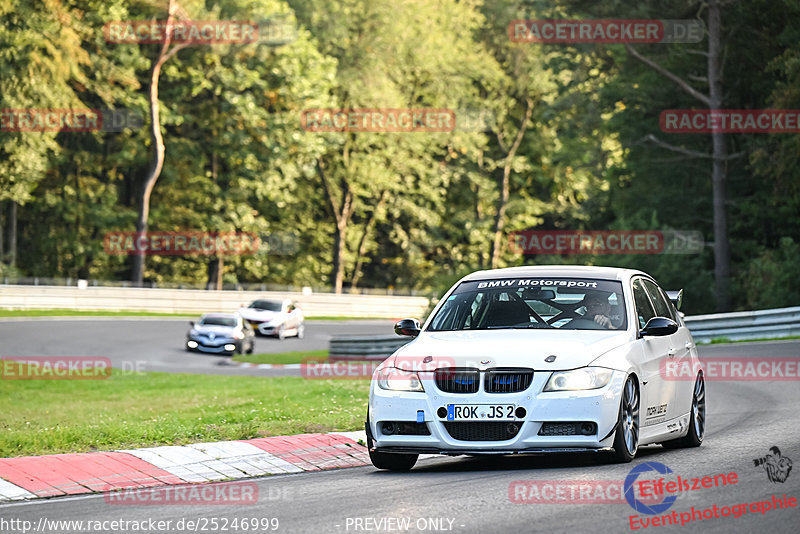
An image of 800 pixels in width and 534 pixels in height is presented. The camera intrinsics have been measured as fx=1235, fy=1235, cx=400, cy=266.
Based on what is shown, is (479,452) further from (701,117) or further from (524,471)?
(701,117)

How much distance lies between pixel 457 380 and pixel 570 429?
926 mm

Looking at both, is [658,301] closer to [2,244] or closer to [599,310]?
[599,310]

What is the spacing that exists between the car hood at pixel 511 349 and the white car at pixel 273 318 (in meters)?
36.8

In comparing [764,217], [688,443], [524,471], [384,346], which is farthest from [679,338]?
[764,217]

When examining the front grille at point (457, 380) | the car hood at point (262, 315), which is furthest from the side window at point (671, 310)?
the car hood at point (262, 315)

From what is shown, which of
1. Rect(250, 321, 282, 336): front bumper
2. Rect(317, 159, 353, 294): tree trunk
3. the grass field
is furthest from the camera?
Rect(317, 159, 353, 294): tree trunk

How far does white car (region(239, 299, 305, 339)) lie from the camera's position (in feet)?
153

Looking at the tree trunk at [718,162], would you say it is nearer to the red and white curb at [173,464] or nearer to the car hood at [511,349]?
the red and white curb at [173,464]

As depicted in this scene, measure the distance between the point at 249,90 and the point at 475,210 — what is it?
21.9m

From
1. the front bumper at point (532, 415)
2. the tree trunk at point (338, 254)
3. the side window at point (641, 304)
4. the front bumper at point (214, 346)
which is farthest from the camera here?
the tree trunk at point (338, 254)

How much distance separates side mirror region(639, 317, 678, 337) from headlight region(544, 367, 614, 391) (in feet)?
4.18

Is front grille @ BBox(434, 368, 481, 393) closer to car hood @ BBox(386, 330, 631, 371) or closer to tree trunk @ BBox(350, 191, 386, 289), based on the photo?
car hood @ BBox(386, 330, 631, 371)

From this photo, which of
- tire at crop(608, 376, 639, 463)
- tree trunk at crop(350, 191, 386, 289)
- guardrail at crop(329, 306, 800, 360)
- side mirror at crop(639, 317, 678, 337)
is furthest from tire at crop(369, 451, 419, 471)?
tree trunk at crop(350, 191, 386, 289)

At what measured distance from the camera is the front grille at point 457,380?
9.38 metres
